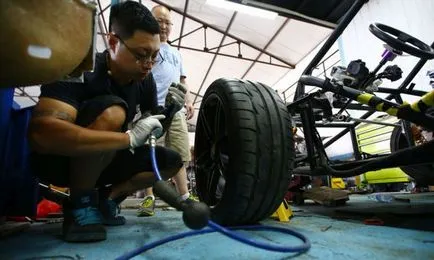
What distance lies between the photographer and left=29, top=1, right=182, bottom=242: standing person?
890mm

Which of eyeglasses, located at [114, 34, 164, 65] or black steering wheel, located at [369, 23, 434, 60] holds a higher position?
black steering wheel, located at [369, 23, 434, 60]

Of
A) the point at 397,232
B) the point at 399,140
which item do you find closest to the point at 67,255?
the point at 397,232

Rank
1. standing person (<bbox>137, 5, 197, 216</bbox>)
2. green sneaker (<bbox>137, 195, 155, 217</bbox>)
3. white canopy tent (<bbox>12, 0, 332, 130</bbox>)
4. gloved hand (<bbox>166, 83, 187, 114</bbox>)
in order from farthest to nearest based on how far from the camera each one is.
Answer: white canopy tent (<bbox>12, 0, 332, 130</bbox>) → standing person (<bbox>137, 5, 197, 216</bbox>) → green sneaker (<bbox>137, 195, 155, 217</bbox>) → gloved hand (<bbox>166, 83, 187, 114</bbox>)

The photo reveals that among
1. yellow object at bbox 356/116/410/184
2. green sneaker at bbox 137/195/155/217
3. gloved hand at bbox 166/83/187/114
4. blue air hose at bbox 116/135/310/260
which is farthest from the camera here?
yellow object at bbox 356/116/410/184

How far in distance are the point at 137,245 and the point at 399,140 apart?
2082 mm

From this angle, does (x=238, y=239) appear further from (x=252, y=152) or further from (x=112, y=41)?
(x=112, y=41)

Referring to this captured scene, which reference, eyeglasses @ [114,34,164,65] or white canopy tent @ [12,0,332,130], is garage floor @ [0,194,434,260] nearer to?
eyeglasses @ [114,34,164,65]

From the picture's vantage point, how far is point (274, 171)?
0.92 m

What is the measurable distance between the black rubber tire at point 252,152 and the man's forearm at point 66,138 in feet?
1.30

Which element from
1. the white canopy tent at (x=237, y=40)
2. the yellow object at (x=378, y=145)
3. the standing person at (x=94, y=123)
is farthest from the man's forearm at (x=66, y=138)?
the white canopy tent at (x=237, y=40)

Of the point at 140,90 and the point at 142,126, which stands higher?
the point at 140,90

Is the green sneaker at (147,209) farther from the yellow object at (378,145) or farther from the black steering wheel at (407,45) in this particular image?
the yellow object at (378,145)

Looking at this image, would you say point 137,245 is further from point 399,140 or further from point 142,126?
point 399,140

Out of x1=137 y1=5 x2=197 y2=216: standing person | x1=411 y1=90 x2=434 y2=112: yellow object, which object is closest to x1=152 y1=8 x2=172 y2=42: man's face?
x1=137 y1=5 x2=197 y2=216: standing person
